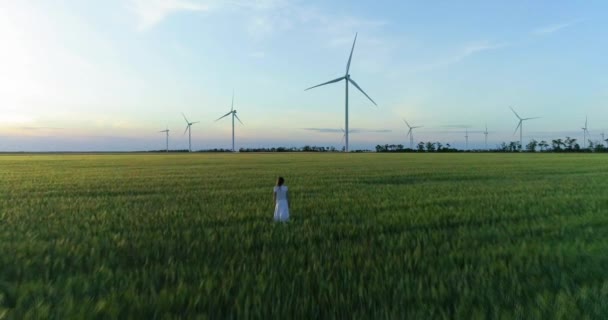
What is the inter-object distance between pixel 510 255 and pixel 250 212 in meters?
6.87

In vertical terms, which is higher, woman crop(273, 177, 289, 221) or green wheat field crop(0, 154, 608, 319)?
woman crop(273, 177, 289, 221)

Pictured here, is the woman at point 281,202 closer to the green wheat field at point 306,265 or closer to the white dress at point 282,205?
the white dress at point 282,205

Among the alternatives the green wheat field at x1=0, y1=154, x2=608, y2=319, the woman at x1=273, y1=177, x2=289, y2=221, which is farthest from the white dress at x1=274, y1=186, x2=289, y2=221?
the green wheat field at x1=0, y1=154, x2=608, y2=319

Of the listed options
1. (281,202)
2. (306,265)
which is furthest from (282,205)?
(306,265)

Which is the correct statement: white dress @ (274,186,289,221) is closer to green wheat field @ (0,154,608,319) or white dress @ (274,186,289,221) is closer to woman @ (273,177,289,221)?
woman @ (273,177,289,221)

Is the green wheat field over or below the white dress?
below

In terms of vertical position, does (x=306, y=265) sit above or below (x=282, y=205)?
below

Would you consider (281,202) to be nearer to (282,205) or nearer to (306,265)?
(282,205)

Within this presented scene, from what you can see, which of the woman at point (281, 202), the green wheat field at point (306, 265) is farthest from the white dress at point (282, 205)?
the green wheat field at point (306, 265)

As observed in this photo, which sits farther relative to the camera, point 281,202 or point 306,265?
point 281,202

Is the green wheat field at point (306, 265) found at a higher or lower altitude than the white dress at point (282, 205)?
lower

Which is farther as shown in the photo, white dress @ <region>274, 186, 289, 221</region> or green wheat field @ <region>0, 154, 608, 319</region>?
white dress @ <region>274, 186, 289, 221</region>

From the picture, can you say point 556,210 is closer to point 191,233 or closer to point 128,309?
point 191,233

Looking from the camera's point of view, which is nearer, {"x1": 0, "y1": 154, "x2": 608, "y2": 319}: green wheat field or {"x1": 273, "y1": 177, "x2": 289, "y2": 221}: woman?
{"x1": 0, "y1": 154, "x2": 608, "y2": 319}: green wheat field
